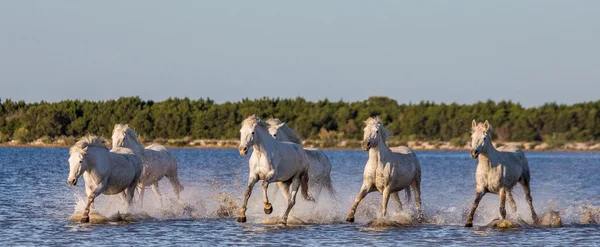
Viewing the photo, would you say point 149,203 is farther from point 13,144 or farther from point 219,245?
point 13,144

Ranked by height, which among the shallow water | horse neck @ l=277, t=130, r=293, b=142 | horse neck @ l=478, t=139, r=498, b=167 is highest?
horse neck @ l=277, t=130, r=293, b=142

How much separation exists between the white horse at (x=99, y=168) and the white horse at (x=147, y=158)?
1.00 meters

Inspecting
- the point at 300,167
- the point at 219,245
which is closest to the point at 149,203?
the point at 300,167

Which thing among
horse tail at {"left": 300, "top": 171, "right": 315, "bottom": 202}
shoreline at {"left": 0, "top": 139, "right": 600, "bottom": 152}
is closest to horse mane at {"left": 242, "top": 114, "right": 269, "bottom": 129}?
horse tail at {"left": 300, "top": 171, "right": 315, "bottom": 202}

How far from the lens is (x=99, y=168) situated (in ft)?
60.1

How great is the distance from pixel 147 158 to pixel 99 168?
2.77 meters

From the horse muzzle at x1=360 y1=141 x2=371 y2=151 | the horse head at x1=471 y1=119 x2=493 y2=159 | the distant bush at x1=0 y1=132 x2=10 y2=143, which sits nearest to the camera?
the horse head at x1=471 y1=119 x2=493 y2=159

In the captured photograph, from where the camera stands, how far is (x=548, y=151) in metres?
90.8

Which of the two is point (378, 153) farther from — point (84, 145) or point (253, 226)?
point (84, 145)

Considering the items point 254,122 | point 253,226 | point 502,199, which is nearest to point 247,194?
point 253,226

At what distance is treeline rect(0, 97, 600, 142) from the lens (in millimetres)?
86188

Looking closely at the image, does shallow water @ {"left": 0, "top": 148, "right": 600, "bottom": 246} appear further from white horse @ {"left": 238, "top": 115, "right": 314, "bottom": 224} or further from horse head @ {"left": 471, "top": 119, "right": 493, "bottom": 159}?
horse head @ {"left": 471, "top": 119, "right": 493, "bottom": 159}

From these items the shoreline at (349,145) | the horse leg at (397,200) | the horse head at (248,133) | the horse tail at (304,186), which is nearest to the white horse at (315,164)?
Answer: the horse tail at (304,186)

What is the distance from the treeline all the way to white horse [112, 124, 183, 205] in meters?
63.5
